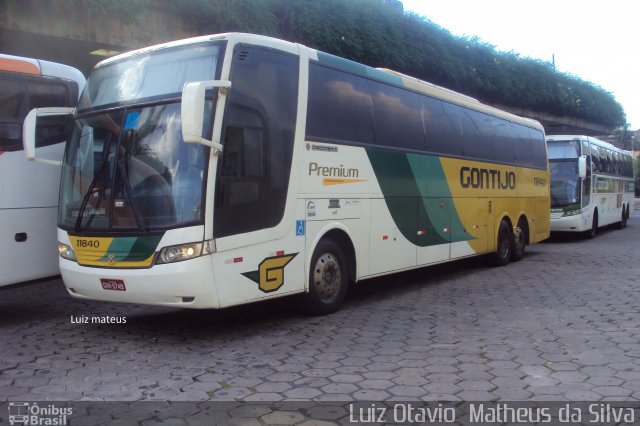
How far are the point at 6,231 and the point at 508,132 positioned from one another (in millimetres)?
10174

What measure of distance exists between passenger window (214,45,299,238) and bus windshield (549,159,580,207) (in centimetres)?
1366

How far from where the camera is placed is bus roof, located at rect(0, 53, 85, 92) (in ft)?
24.4

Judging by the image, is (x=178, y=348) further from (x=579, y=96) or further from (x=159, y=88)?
(x=579, y=96)

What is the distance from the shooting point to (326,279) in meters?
7.65

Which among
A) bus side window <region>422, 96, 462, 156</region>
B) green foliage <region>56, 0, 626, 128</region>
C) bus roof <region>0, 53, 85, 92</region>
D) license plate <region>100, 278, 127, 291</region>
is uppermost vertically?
green foliage <region>56, 0, 626, 128</region>

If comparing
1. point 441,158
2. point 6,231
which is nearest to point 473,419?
point 6,231

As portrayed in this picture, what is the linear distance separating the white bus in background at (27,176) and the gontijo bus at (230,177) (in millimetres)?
505

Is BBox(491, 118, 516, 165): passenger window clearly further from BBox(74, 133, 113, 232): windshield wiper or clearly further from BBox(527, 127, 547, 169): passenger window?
BBox(74, 133, 113, 232): windshield wiper

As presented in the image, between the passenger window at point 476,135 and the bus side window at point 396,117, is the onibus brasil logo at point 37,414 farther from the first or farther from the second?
the passenger window at point 476,135

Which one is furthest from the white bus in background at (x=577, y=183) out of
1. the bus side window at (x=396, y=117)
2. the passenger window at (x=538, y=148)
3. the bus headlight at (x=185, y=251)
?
the bus headlight at (x=185, y=251)

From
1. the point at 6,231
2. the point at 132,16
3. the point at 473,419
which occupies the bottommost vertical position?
the point at 473,419

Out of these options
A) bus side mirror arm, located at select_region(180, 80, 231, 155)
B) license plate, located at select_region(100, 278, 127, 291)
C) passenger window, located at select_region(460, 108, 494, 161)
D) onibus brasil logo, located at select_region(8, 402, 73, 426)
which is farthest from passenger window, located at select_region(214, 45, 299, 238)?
passenger window, located at select_region(460, 108, 494, 161)

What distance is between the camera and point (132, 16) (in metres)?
11.6

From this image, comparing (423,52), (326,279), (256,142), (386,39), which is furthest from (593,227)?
(256,142)
